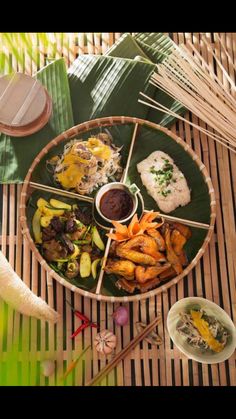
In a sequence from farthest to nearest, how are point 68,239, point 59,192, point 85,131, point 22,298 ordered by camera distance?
point 85,131 → point 59,192 → point 68,239 → point 22,298

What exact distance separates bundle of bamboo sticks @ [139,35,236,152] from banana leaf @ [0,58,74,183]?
0.56m

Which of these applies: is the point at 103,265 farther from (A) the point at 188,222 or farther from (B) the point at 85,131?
(B) the point at 85,131

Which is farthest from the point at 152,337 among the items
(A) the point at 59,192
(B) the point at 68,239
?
(A) the point at 59,192

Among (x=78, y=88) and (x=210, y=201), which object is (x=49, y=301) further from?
(x=78, y=88)

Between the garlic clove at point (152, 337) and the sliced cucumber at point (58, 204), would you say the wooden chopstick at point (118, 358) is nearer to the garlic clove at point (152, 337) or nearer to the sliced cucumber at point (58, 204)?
the garlic clove at point (152, 337)

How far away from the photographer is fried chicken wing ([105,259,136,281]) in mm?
3645

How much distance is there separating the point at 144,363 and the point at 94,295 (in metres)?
0.55

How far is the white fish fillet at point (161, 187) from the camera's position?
386cm

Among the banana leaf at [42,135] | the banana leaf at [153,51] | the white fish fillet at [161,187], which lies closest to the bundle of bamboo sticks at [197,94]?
the banana leaf at [153,51]

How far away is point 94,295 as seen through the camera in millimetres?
3615

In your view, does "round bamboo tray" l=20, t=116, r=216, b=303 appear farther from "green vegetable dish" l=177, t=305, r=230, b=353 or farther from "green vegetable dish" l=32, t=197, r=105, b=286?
"green vegetable dish" l=177, t=305, r=230, b=353

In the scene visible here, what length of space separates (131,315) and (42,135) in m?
1.40

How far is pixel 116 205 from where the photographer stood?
12.5 ft

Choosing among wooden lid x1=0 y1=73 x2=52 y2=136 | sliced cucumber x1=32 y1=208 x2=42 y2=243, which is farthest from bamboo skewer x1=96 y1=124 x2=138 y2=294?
wooden lid x1=0 y1=73 x2=52 y2=136
